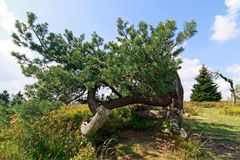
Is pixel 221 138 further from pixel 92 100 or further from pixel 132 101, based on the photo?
pixel 92 100

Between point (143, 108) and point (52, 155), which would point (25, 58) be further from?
point (143, 108)

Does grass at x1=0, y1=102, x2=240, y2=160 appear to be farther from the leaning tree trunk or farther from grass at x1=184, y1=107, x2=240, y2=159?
the leaning tree trunk

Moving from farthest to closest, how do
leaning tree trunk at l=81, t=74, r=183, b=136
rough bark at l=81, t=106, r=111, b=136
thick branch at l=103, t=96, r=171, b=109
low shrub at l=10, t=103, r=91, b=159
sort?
thick branch at l=103, t=96, r=171, b=109 < leaning tree trunk at l=81, t=74, r=183, b=136 < rough bark at l=81, t=106, r=111, b=136 < low shrub at l=10, t=103, r=91, b=159

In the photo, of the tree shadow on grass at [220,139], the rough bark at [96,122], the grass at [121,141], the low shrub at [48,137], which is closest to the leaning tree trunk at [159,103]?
the rough bark at [96,122]

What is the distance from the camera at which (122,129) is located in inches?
390

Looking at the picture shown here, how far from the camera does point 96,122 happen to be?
8.26 m

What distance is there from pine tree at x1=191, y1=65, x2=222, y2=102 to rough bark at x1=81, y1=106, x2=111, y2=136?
88.9ft

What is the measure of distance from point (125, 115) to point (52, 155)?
3.21 metres

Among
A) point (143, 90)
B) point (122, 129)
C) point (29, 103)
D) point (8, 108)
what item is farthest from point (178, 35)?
point (8, 108)

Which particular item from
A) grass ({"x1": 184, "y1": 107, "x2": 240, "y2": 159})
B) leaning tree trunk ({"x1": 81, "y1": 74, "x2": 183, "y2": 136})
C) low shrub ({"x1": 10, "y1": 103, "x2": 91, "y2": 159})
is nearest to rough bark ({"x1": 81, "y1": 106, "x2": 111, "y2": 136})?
leaning tree trunk ({"x1": 81, "y1": 74, "x2": 183, "y2": 136})

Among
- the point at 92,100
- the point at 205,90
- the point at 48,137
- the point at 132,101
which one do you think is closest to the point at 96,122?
the point at 92,100

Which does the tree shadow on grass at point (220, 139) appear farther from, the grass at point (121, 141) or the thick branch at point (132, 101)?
the thick branch at point (132, 101)

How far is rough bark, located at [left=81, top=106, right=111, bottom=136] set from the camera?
8.13 meters

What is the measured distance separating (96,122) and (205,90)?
27.9 m
